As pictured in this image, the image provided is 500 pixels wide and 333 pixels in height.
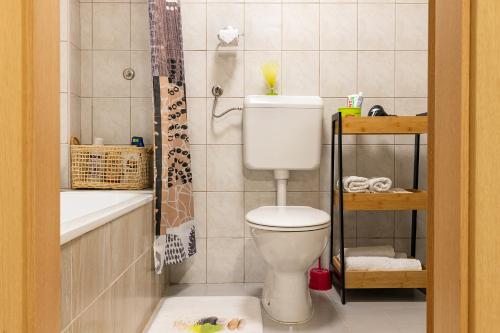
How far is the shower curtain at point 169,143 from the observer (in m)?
1.72

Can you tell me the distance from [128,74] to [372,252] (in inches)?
63.9

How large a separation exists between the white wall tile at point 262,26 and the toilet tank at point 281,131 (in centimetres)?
34

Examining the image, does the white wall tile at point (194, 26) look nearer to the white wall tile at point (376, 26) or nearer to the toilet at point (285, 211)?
the toilet at point (285, 211)

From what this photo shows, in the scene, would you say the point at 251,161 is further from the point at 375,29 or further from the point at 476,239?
the point at 476,239

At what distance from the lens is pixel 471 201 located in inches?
18.1

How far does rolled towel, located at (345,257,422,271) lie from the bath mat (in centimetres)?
50

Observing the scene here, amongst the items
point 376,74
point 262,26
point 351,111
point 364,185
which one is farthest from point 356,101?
point 262,26

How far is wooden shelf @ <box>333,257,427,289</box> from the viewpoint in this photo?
1910 mm

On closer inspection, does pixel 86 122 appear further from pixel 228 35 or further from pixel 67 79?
pixel 228 35

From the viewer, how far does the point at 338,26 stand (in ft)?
7.30

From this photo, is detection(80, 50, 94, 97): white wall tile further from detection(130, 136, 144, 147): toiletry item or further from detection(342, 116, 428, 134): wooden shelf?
detection(342, 116, 428, 134): wooden shelf

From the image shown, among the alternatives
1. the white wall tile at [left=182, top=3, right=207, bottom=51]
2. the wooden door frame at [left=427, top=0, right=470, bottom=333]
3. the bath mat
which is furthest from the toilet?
the wooden door frame at [left=427, top=0, right=470, bottom=333]

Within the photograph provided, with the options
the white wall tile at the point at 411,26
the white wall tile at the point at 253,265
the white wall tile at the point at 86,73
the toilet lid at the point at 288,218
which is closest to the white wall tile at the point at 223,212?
the white wall tile at the point at 253,265

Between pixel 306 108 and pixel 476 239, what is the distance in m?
1.64
